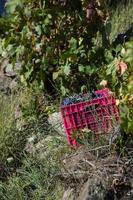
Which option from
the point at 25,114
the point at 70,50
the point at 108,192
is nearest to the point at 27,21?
the point at 70,50

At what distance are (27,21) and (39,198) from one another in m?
1.61

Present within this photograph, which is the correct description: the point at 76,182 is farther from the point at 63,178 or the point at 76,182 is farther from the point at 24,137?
the point at 24,137

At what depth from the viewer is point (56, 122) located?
561cm

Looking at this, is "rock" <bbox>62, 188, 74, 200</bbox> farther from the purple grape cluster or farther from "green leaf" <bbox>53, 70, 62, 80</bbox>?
"green leaf" <bbox>53, 70, 62, 80</bbox>

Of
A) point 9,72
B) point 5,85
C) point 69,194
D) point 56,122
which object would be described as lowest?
point 69,194

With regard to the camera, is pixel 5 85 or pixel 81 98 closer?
pixel 81 98

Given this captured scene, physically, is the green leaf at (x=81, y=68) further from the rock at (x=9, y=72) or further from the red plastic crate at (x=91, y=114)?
the rock at (x=9, y=72)

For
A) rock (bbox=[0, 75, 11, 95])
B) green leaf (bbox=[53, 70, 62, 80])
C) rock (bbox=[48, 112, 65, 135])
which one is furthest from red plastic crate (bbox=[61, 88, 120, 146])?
rock (bbox=[0, 75, 11, 95])

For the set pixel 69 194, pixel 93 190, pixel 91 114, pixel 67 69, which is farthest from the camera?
pixel 67 69

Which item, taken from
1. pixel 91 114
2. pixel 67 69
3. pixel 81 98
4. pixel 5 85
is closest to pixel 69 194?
pixel 91 114

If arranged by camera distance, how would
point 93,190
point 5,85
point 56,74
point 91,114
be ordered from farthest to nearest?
point 5,85
point 56,74
point 91,114
point 93,190

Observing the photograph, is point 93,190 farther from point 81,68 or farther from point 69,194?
point 81,68

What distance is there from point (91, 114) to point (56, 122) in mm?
638

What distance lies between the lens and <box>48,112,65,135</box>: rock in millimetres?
5496
